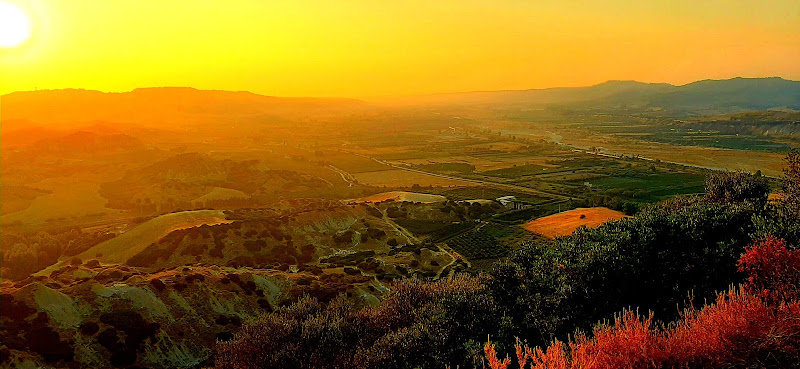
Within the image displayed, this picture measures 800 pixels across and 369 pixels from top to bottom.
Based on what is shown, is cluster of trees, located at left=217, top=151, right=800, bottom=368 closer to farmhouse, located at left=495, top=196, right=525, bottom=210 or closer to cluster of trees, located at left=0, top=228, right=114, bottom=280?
cluster of trees, located at left=0, top=228, right=114, bottom=280

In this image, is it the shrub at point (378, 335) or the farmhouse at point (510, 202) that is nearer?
the shrub at point (378, 335)

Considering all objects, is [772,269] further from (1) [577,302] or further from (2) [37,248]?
(2) [37,248]

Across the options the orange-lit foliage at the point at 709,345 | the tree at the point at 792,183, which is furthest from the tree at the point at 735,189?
the orange-lit foliage at the point at 709,345

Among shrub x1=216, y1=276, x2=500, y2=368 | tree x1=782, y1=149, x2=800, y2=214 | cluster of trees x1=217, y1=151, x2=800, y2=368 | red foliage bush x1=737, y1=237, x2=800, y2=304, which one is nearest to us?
cluster of trees x1=217, y1=151, x2=800, y2=368

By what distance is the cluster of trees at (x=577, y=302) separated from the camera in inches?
602

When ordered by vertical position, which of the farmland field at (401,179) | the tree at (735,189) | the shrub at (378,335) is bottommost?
the farmland field at (401,179)

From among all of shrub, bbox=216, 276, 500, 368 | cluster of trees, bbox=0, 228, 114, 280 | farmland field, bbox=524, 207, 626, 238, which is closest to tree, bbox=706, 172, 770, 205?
farmland field, bbox=524, 207, 626, 238

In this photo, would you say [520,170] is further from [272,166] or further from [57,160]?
[57,160]

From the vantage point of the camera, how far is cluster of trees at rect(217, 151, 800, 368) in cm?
1530

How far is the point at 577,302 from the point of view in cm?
1991

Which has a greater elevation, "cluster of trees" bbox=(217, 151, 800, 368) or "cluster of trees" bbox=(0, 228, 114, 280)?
"cluster of trees" bbox=(217, 151, 800, 368)

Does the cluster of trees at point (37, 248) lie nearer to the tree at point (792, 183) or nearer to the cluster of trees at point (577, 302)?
the cluster of trees at point (577, 302)

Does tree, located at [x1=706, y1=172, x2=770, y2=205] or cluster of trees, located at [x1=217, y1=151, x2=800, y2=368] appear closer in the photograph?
cluster of trees, located at [x1=217, y1=151, x2=800, y2=368]

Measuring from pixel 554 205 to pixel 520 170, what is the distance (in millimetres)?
47950
